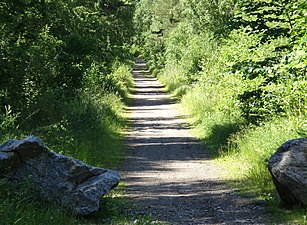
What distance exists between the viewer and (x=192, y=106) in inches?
931

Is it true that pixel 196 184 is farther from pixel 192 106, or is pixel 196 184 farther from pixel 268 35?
pixel 192 106

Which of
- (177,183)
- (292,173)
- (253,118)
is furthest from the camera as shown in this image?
(253,118)

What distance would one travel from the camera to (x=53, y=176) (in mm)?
7605

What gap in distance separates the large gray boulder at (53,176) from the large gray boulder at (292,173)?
8.29 ft

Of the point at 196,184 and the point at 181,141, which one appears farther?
the point at 181,141

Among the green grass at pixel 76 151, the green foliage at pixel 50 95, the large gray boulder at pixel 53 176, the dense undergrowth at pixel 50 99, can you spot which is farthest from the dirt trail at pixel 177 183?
the large gray boulder at pixel 53 176

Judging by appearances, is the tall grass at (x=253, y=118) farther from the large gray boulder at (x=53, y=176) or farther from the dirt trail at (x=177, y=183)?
the large gray boulder at (x=53, y=176)

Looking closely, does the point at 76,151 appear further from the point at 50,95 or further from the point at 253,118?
the point at 253,118

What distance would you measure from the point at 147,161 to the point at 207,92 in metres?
9.29

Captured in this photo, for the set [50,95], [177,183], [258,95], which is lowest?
[177,183]

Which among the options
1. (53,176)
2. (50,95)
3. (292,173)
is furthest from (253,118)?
(53,176)

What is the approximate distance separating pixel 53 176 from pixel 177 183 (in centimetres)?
373

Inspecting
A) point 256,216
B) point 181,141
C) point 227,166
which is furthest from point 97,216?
point 181,141

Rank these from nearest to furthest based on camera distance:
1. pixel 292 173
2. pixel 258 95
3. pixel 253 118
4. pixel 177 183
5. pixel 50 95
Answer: pixel 292 173
pixel 177 183
pixel 258 95
pixel 50 95
pixel 253 118
